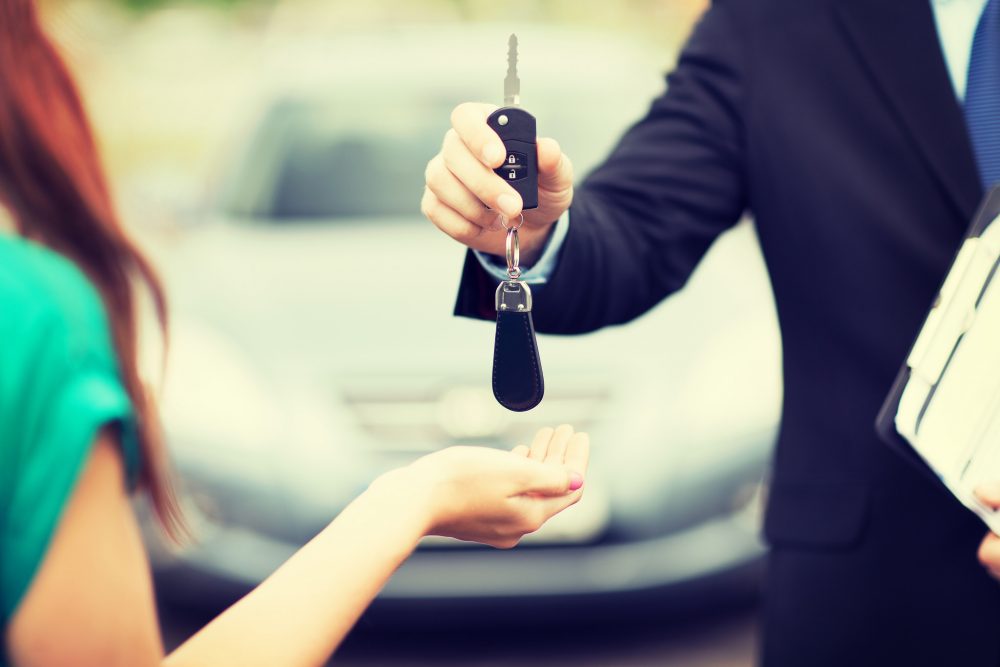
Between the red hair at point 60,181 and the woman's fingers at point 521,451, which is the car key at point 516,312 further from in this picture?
the red hair at point 60,181

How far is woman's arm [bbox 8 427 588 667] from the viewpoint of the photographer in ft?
3.43

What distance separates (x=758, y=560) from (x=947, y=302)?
2.35m

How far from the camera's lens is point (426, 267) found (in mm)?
4016

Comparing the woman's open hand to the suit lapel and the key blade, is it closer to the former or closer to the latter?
the key blade

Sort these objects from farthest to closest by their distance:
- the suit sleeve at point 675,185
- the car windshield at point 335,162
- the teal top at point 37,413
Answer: the car windshield at point 335,162 → the suit sleeve at point 675,185 → the teal top at point 37,413

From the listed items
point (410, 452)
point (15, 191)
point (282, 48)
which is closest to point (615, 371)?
point (410, 452)

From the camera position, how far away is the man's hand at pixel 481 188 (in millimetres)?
1308

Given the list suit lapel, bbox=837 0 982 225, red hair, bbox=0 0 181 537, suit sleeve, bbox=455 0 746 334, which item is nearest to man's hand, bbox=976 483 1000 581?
suit lapel, bbox=837 0 982 225

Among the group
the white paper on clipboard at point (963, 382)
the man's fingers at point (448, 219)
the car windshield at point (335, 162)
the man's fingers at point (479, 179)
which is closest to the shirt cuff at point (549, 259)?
the man's fingers at point (448, 219)

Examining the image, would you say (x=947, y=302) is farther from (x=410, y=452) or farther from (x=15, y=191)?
(x=410, y=452)

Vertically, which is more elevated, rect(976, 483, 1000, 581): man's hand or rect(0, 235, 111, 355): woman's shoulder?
rect(0, 235, 111, 355): woman's shoulder

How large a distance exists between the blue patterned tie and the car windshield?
9.20 ft

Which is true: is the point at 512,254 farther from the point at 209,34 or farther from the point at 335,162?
the point at 209,34

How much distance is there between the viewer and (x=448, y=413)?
142 inches
